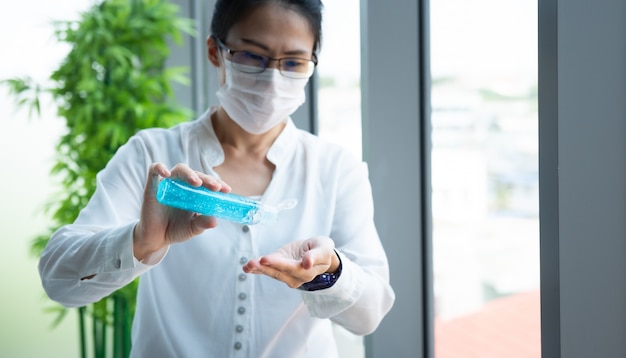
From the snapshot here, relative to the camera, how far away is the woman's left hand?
3.62ft

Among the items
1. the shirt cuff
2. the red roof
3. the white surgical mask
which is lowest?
the red roof

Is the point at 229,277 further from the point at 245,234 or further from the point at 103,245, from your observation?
the point at 103,245

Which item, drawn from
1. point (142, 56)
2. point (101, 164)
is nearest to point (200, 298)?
point (101, 164)

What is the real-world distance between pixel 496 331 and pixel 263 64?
893 millimetres

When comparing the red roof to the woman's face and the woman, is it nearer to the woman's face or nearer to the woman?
the woman

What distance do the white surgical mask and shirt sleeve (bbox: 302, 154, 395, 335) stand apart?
203 mm

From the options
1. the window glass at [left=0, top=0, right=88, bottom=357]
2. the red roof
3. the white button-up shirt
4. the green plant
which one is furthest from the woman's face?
the window glass at [left=0, top=0, right=88, bottom=357]

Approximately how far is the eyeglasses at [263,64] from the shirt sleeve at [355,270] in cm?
23

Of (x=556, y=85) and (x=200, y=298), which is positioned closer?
(x=556, y=85)

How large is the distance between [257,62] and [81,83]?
7.31 feet

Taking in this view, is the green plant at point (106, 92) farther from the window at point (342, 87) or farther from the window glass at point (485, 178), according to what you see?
the window glass at point (485, 178)

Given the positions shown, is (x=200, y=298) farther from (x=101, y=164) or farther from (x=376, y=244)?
(x=101, y=164)

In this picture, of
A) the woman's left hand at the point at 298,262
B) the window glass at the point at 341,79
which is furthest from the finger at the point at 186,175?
the window glass at the point at 341,79

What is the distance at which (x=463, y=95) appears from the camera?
181 cm
